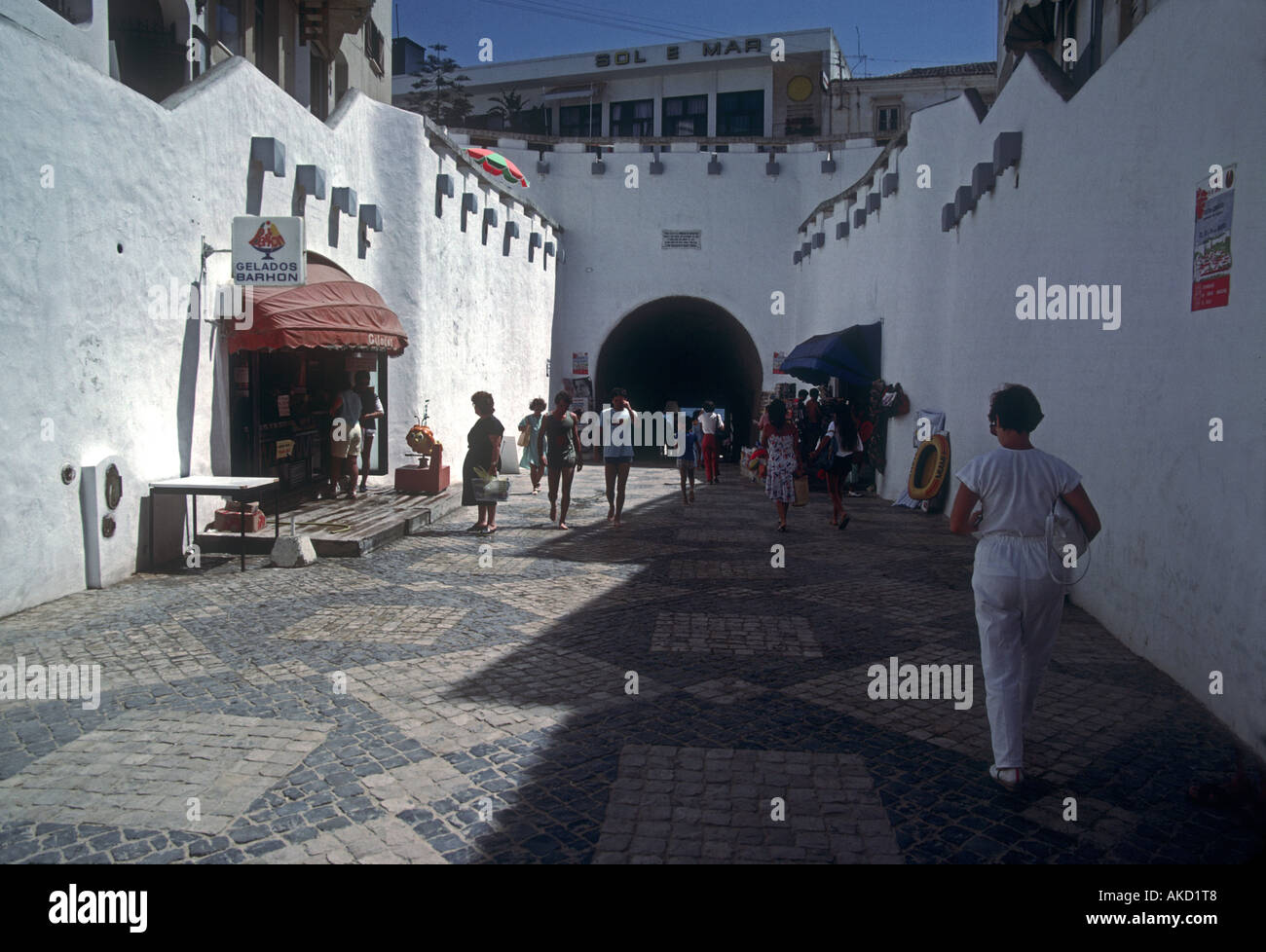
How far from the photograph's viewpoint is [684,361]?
107 feet

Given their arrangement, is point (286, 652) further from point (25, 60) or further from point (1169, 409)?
point (1169, 409)

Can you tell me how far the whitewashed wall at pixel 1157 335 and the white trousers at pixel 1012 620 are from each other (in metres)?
1.27

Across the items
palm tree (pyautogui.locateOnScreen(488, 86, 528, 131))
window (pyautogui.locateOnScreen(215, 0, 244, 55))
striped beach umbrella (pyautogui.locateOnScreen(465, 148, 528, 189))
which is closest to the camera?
window (pyautogui.locateOnScreen(215, 0, 244, 55))

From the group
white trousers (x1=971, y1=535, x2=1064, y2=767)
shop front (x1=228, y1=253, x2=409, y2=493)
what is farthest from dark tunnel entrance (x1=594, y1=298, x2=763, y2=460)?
white trousers (x1=971, y1=535, x2=1064, y2=767)

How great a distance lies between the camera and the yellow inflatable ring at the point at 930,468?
13727mm

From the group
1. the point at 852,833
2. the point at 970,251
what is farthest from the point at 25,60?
the point at 970,251

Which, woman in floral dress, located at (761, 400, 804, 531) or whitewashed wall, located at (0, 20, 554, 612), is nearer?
whitewashed wall, located at (0, 20, 554, 612)

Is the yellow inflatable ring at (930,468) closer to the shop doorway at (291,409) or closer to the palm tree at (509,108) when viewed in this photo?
the shop doorway at (291,409)

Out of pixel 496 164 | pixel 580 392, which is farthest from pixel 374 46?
pixel 580 392

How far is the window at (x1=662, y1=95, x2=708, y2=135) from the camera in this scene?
3478 centimetres

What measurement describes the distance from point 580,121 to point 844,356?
23.1 meters

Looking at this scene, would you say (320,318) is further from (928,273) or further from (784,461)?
(928,273)

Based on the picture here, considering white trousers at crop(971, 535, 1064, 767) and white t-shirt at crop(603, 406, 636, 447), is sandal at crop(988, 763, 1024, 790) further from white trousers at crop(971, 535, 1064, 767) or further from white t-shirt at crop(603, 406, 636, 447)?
white t-shirt at crop(603, 406, 636, 447)

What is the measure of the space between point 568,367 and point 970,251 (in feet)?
43.0
